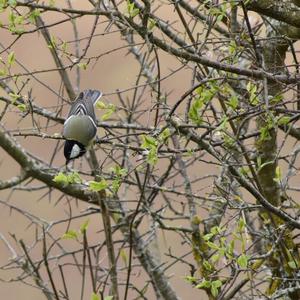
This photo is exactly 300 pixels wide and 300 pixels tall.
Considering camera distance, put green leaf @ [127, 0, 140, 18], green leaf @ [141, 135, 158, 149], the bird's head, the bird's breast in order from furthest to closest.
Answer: the bird's head, the bird's breast, green leaf @ [127, 0, 140, 18], green leaf @ [141, 135, 158, 149]

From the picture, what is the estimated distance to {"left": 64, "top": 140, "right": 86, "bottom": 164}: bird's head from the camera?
381 centimetres

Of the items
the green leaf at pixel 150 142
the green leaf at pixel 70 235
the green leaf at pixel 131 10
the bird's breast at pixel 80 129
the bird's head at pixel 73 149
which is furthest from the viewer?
the bird's head at pixel 73 149

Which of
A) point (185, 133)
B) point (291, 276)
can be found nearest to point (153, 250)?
point (291, 276)

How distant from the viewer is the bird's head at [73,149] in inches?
150

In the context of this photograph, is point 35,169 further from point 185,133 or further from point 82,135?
point 185,133

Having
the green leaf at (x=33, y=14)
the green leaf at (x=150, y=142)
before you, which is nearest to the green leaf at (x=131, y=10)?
the green leaf at (x=33, y=14)

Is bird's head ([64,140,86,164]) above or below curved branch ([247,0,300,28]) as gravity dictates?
above

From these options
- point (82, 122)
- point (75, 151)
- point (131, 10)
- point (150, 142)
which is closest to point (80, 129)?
point (82, 122)

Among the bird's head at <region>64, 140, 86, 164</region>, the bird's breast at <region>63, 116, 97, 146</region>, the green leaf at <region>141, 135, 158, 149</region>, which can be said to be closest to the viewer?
the green leaf at <region>141, 135, 158, 149</region>

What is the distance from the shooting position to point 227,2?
2584 mm

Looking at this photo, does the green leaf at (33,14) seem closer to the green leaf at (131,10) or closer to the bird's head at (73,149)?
the green leaf at (131,10)

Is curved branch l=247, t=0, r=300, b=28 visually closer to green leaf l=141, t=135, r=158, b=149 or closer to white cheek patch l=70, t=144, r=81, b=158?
green leaf l=141, t=135, r=158, b=149

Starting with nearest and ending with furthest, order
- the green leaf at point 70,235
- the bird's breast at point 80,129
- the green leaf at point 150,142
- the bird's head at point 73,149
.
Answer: the green leaf at point 150,142, the green leaf at point 70,235, the bird's breast at point 80,129, the bird's head at point 73,149

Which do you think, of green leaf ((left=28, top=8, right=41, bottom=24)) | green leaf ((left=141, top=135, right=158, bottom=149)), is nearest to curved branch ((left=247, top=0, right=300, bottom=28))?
green leaf ((left=141, top=135, right=158, bottom=149))
